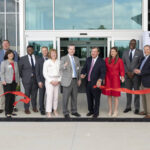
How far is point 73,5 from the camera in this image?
36.1 feet

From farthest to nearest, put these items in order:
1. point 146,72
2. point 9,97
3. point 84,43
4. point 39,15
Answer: point 84,43 → point 39,15 → point 9,97 → point 146,72

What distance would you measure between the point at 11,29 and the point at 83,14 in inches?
139

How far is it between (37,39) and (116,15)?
3416 millimetres

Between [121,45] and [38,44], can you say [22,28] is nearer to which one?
[38,44]

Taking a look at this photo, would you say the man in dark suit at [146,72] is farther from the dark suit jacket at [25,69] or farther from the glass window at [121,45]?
the glass window at [121,45]

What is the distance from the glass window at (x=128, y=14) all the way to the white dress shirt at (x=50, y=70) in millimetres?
5268

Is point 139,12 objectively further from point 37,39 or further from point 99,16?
point 37,39

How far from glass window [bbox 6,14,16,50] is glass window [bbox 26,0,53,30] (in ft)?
4.78

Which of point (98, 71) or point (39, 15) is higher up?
point (39, 15)

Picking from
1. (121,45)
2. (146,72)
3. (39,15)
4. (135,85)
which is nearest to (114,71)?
(146,72)

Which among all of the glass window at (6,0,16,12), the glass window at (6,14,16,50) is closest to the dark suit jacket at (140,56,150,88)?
the glass window at (6,14,16,50)

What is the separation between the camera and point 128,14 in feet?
35.6

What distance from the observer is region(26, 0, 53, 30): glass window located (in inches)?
432

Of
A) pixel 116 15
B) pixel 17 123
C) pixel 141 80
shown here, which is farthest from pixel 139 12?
pixel 17 123
